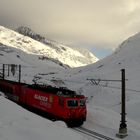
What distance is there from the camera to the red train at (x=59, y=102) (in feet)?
95.3

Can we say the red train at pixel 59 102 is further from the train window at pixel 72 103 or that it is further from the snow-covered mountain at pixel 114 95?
the snow-covered mountain at pixel 114 95

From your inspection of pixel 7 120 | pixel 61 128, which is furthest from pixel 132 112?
pixel 7 120

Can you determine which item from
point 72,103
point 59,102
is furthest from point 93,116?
point 59,102

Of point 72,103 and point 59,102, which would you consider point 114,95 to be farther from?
point 59,102

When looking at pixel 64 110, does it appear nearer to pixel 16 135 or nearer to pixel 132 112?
pixel 16 135

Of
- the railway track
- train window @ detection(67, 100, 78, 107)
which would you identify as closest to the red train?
train window @ detection(67, 100, 78, 107)

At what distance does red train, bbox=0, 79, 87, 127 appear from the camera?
95.3 feet

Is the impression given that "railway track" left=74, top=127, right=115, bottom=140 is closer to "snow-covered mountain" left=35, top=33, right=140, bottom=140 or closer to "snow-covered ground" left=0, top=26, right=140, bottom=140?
"snow-covered ground" left=0, top=26, right=140, bottom=140

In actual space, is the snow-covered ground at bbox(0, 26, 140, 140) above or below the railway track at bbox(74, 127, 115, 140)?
above

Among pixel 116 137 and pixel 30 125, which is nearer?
pixel 30 125

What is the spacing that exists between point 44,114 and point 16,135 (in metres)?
15.1

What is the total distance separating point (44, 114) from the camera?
3275 centimetres

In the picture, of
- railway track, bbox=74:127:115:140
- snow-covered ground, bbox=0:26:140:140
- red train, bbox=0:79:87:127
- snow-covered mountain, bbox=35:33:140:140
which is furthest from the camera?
snow-covered mountain, bbox=35:33:140:140

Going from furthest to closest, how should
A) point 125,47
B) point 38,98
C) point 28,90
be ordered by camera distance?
point 125,47 → point 28,90 → point 38,98
